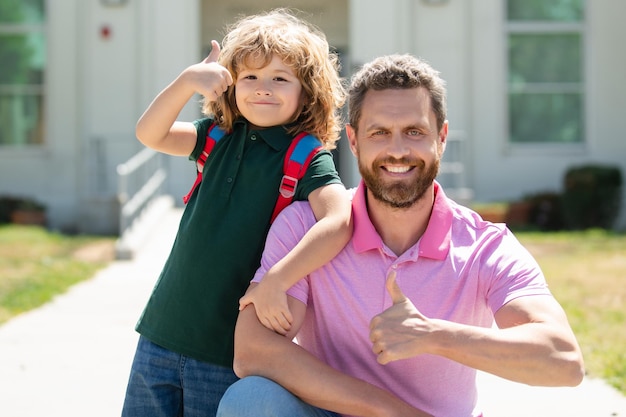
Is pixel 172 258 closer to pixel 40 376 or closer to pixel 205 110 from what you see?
pixel 205 110

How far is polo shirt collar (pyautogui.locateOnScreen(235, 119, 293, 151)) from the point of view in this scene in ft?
9.54

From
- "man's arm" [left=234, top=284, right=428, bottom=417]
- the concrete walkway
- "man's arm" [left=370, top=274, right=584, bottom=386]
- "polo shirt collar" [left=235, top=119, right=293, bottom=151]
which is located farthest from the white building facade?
"man's arm" [left=370, top=274, right=584, bottom=386]

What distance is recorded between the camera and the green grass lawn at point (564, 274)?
Result: 557 centimetres

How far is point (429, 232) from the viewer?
105 inches

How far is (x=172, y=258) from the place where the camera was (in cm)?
298

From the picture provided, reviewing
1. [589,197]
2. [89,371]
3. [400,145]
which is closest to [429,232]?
[400,145]

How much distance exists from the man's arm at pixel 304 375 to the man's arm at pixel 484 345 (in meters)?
0.19

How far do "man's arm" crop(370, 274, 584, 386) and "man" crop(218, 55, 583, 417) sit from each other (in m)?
0.04

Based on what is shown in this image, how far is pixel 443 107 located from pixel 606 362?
2866mm

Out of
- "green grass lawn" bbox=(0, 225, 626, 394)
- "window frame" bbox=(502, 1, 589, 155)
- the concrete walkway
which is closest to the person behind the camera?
the concrete walkway

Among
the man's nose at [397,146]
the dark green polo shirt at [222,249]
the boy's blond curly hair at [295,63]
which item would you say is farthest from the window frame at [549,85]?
the man's nose at [397,146]

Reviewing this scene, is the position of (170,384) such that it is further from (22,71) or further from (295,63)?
(22,71)

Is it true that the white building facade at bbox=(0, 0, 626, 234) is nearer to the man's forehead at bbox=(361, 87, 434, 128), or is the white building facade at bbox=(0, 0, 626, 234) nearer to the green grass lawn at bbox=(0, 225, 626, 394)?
the green grass lawn at bbox=(0, 225, 626, 394)

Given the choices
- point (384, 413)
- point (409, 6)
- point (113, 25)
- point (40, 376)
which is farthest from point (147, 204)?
point (384, 413)
